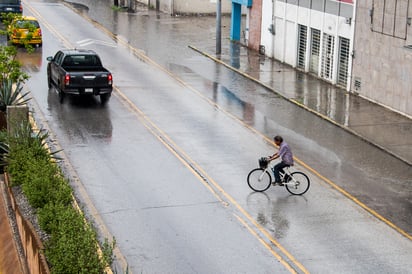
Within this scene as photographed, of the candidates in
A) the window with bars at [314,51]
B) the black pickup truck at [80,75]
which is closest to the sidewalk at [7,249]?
the black pickup truck at [80,75]

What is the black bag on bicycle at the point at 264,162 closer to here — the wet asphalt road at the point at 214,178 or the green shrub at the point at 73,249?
the wet asphalt road at the point at 214,178

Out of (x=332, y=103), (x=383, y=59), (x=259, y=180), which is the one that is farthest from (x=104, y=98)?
(x=259, y=180)

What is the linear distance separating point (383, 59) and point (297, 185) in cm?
1230

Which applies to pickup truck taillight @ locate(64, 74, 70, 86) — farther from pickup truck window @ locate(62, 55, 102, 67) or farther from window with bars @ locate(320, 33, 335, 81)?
window with bars @ locate(320, 33, 335, 81)

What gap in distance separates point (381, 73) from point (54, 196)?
18412mm

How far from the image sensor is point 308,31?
38.9 metres

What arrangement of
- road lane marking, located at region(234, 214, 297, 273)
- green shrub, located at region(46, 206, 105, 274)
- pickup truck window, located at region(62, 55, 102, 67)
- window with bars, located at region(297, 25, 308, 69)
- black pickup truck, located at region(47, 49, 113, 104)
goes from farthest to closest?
window with bars, located at region(297, 25, 308, 69), pickup truck window, located at region(62, 55, 102, 67), black pickup truck, located at region(47, 49, 113, 104), road lane marking, located at region(234, 214, 297, 273), green shrub, located at region(46, 206, 105, 274)

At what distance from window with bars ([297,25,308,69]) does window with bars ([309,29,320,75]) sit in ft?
2.29

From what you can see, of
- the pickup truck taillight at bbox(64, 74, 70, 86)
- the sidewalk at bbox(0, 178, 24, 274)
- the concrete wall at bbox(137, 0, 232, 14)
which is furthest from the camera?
the concrete wall at bbox(137, 0, 232, 14)

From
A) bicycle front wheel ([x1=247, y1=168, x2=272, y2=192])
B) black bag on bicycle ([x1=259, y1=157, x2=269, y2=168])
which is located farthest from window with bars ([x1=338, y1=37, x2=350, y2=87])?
black bag on bicycle ([x1=259, y1=157, x2=269, y2=168])

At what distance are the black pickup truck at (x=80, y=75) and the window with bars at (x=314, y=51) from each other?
11.0m

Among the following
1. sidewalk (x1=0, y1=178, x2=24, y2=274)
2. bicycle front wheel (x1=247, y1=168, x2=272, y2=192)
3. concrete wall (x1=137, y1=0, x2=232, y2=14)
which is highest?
concrete wall (x1=137, y1=0, x2=232, y2=14)

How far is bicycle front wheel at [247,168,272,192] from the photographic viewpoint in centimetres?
2188

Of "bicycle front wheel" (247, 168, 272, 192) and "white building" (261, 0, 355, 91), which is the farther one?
"white building" (261, 0, 355, 91)
